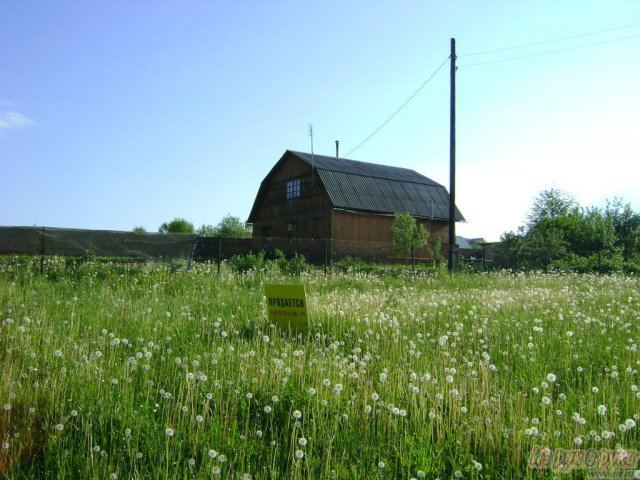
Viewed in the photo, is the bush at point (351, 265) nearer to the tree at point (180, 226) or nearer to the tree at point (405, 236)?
the tree at point (405, 236)

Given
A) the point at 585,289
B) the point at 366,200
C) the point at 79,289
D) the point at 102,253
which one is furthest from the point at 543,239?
the point at 79,289

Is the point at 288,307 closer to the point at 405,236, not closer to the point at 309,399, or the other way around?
the point at 309,399

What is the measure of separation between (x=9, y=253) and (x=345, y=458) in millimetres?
14355

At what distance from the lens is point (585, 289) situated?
13.0 m

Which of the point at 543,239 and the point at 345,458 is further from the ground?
the point at 543,239

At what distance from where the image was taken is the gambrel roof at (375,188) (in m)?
33.1

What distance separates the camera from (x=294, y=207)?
36.0 m

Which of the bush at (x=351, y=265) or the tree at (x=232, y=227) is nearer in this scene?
the bush at (x=351, y=265)

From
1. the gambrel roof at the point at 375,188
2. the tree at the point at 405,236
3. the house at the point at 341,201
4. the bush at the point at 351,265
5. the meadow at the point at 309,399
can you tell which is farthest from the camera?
the gambrel roof at the point at 375,188

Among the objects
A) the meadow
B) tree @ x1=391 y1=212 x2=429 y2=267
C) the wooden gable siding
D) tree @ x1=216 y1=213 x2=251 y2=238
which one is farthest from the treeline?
tree @ x1=216 y1=213 x2=251 y2=238

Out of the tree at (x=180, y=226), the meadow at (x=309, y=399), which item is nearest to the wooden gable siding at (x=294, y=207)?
the meadow at (x=309, y=399)

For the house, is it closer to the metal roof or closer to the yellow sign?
the metal roof

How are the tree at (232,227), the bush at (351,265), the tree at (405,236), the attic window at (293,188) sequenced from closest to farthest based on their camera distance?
the bush at (351,265)
the tree at (405,236)
the attic window at (293,188)
the tree at (232,227)

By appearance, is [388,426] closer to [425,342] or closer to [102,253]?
[425,342]
